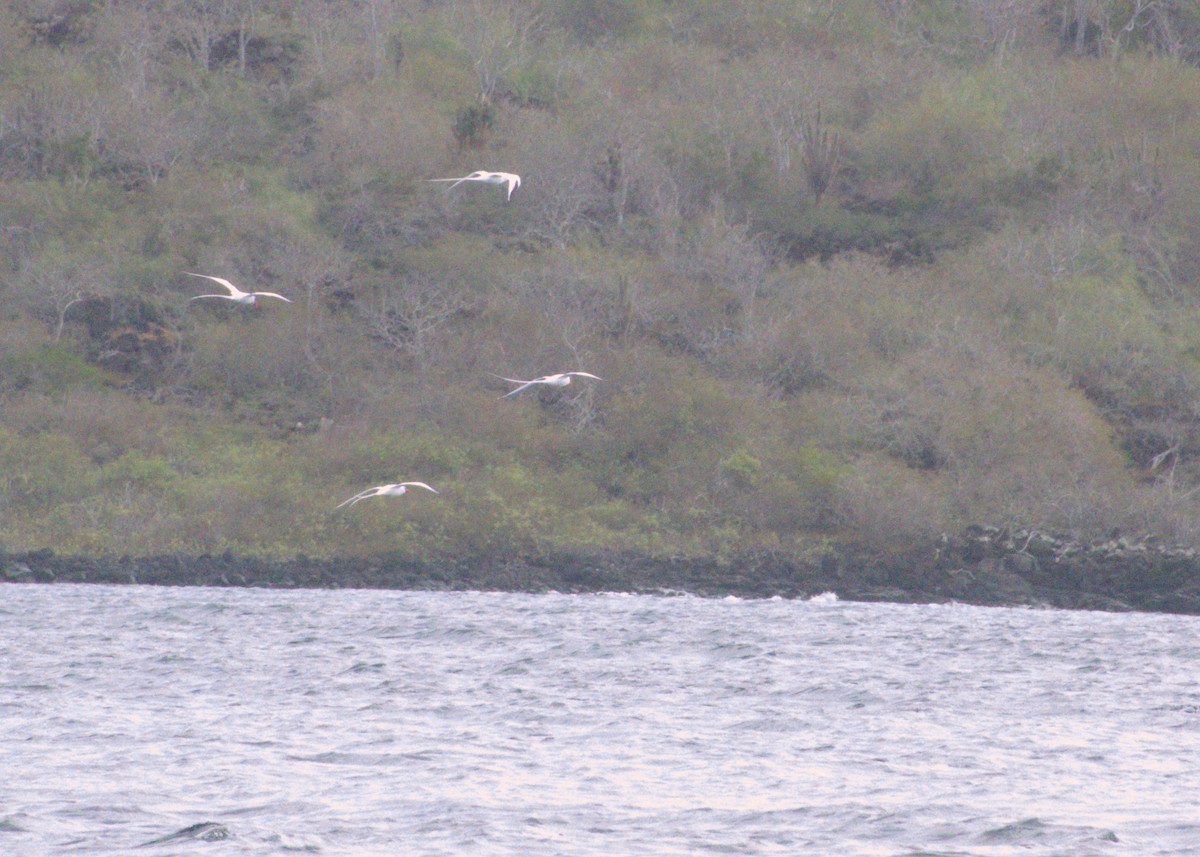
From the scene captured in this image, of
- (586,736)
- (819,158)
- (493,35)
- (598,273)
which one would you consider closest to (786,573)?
(598,273)

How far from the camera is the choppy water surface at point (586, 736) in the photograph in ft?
38.4

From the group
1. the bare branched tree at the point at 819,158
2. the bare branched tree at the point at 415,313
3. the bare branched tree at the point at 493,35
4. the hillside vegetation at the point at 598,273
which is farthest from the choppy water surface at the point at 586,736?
the bare branched tree at the point at 493,35

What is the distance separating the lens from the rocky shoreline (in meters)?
33.4

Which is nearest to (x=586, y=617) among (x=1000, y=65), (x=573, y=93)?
(x=573, y=93)

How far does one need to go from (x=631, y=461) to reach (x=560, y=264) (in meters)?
8.69

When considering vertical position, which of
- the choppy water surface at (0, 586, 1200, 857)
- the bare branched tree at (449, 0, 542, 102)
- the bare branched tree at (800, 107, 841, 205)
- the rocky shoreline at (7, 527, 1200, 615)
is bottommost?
the rocky shoreline at (7, 527, 1200, 615)

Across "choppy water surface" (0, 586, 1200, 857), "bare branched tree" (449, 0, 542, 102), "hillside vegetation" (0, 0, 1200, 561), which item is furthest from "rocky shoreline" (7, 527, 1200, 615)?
"bare branched tree" (449, 0, 542, 102)

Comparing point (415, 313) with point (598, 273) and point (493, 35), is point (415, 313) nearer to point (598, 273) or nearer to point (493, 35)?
point (598, 273)

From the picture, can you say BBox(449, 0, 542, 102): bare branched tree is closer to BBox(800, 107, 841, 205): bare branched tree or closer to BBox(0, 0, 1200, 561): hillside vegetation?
BBox(0, 0, 1200, 561): hillside vegetation

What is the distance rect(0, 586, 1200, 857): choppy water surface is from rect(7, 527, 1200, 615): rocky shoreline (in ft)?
21.8

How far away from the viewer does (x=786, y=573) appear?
115 feet

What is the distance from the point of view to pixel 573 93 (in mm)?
59531

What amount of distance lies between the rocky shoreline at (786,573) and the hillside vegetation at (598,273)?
1373 mm

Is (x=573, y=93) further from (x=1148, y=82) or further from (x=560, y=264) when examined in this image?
(x=1148, y=82)
